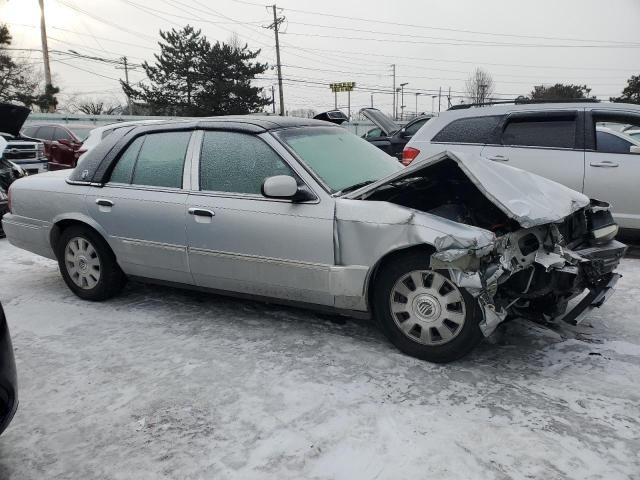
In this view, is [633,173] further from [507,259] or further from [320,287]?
[320,287]

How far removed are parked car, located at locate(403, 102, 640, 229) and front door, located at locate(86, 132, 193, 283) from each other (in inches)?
129

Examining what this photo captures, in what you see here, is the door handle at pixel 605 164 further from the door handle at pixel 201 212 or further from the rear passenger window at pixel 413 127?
the rear passenger window at pixel 413 127

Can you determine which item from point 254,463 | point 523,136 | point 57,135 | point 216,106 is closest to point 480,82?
point 216,106

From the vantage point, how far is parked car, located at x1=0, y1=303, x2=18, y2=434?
82.8 inches

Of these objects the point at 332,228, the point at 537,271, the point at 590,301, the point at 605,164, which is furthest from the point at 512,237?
the point at 605,164

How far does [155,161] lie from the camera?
14.0ft

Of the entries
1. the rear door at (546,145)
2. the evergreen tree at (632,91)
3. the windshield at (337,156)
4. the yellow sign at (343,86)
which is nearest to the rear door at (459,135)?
the rear door at (546,145)

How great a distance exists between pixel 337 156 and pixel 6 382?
2.64 m

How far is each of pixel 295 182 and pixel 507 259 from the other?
4.56 ft

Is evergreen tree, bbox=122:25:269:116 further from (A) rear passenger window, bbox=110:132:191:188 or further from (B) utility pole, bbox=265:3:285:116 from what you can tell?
(A) rear passenger window, bbox=110:132:191:188

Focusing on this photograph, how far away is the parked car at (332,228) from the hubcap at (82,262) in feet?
0.05

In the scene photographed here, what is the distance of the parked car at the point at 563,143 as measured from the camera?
18.5 feet

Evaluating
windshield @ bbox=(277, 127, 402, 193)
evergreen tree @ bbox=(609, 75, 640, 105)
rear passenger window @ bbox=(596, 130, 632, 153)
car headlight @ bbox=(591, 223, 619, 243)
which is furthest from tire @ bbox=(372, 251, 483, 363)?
evergreen tree @ bbox=(609, 75, 640, 105)

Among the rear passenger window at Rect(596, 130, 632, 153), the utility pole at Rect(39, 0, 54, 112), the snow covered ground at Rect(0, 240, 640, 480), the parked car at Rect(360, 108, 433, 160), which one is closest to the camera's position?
the snow covered ground at Rect(0, 240, 640, 480)
